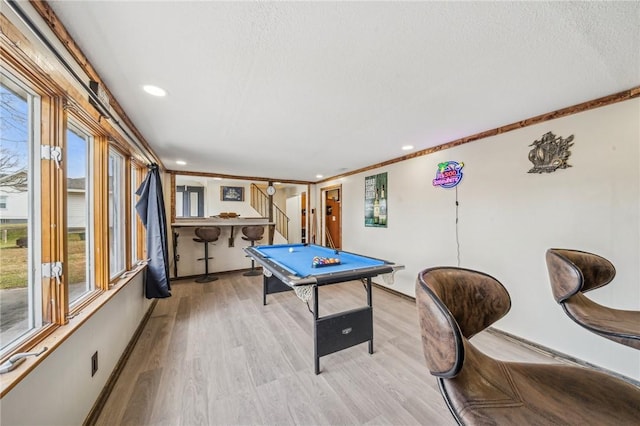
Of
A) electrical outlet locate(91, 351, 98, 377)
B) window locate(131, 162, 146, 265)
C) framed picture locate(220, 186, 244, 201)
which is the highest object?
framed picture locate(220, 186, 244, 201)

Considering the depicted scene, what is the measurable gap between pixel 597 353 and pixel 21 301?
406 centimetres

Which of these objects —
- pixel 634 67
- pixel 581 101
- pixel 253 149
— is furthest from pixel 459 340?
pixel 253 149

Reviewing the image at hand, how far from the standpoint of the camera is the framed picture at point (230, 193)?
6.71m

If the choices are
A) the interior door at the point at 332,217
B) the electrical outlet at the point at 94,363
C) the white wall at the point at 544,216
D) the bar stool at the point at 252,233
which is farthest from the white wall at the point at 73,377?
the interior door at the point at 332,217

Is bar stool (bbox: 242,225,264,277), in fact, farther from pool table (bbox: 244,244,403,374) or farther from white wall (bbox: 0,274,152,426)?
white wall (bbox: 0,274,152,426)

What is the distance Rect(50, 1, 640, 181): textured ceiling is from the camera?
1.07m

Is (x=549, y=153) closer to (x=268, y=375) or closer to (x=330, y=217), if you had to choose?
(x=268, y=375)

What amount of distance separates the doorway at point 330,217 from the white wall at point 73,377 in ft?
14.4

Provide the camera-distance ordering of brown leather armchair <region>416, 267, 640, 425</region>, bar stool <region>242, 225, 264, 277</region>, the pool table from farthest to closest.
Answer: bar stool <region>242, 225, 264, 277</region>, the pool table, brown leather armchair <region>416, 267, 640, 425</region>

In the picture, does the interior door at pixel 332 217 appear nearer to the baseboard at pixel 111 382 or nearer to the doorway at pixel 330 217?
the doorway at pixel 330 217

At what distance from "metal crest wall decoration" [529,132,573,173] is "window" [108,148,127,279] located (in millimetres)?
4270

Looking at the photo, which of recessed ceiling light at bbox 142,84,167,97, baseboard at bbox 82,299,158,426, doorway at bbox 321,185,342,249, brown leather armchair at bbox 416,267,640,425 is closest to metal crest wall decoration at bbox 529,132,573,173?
brown leather armchair at bbox 416,267,640,425

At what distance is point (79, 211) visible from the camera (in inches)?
67.7

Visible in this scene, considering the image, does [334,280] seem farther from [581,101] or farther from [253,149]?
[581,101]
